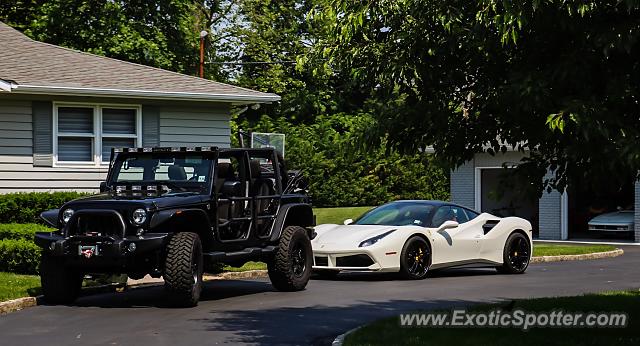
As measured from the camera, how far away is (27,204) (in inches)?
794

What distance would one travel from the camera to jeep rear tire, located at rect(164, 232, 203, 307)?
13070 mm

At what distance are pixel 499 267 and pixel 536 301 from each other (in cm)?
595

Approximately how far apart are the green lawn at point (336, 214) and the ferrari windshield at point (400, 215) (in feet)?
64.1

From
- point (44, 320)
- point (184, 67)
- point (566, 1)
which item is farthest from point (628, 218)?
point (566, 1)

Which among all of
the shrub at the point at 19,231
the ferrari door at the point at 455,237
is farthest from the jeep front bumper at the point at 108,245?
the ferrari door at the point at 455,237

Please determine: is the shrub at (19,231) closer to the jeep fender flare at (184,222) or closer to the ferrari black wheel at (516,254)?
the jeep fender flare at (184,222)

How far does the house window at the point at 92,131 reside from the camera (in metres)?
21.7

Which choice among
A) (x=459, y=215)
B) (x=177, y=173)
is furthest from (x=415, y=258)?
(x=177, y=173)

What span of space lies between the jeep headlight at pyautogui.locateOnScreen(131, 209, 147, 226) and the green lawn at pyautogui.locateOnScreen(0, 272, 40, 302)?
2003mm

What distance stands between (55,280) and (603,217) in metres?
22.8

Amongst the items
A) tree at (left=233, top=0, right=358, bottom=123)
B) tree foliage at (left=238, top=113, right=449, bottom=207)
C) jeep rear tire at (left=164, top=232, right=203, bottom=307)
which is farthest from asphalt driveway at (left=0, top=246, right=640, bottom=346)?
tree at (left=233, top=0, right=358, bottom=123)

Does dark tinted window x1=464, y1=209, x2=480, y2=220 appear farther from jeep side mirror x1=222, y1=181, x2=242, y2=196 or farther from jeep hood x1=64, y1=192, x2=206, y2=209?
jeep hood x1=64, y1=192, x2=206, y2=209

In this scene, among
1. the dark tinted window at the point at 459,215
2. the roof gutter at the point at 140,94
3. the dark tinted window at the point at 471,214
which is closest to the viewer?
the dark tinted window at the point at 459,215

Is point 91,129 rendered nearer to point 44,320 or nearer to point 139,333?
point 44,320
